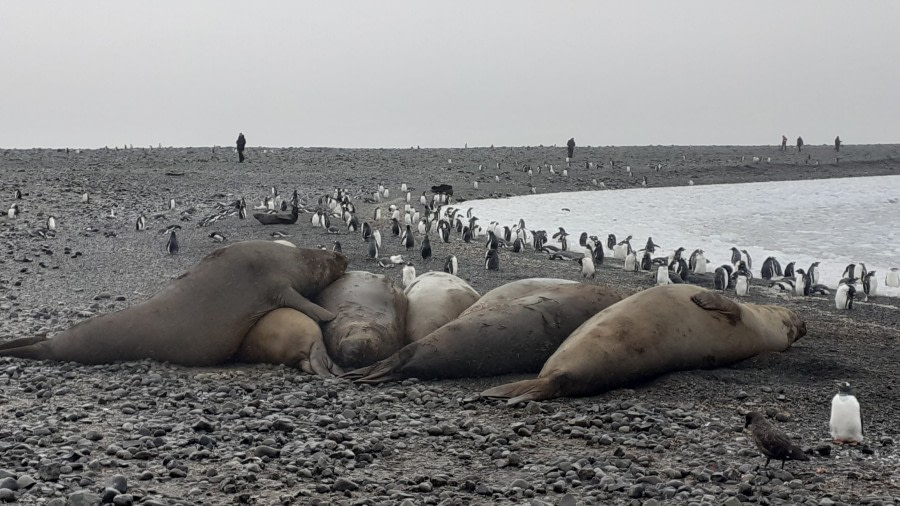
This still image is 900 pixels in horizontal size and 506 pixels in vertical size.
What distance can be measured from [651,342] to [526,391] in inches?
47.1

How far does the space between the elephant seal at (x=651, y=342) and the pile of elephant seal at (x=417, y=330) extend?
0.01 metres

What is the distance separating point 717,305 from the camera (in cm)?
777

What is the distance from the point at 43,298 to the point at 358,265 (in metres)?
6.22

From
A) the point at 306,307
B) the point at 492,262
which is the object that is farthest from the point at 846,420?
the point at 492,262

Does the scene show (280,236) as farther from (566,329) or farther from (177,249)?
(566,329)

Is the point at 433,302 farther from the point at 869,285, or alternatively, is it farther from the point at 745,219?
the point at 745,219

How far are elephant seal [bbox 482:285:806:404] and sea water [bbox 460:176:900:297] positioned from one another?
36.2ft

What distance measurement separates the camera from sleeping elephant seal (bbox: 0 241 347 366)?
7.93m

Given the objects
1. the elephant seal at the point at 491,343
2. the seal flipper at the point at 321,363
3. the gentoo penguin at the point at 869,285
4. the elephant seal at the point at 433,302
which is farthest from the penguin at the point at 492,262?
the seal flipper at the point at 321,363

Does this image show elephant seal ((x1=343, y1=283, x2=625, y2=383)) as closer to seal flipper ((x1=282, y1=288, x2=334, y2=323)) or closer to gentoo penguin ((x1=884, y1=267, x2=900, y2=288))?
seal flipper ((x1=282, y1=288, x2=334, y2=323))

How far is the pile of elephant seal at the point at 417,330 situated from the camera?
726 centimetres

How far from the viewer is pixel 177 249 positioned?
667 inches

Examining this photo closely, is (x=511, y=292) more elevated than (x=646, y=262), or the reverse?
(x=511, y=292)

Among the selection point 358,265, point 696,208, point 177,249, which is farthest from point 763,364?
point 696,208
